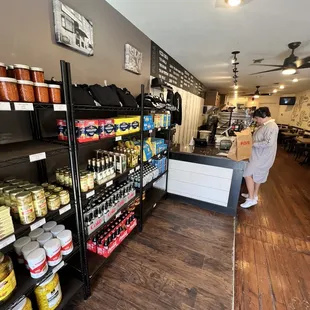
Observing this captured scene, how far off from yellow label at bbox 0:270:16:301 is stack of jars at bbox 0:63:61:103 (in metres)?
0.94

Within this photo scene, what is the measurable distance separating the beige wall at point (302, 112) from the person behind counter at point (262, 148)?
7.20m

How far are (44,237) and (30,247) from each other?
Answer: 0.09 meters

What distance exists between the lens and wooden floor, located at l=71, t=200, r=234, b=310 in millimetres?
1426

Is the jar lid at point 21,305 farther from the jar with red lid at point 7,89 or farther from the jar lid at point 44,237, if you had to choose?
the jar with red lid at point 7,89

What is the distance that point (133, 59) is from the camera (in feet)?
7.47

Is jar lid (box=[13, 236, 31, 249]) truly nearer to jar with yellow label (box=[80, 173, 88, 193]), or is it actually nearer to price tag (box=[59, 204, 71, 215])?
price tag (box=[59, 204, 71, 215])

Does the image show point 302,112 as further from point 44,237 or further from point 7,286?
point 7,286

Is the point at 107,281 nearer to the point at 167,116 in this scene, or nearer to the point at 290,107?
the point at 167,116

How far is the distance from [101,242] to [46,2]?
203cm

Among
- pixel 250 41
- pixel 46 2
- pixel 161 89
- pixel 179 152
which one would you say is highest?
pixel 250 41

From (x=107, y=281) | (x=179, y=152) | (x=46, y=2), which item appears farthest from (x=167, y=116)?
(x=107, y=281)

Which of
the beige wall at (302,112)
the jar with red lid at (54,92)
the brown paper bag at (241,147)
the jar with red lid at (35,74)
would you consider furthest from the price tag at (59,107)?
the beige wall at (302,112)

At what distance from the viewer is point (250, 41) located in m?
2.60

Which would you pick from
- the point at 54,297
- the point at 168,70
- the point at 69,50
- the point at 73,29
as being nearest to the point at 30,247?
the point at 54,297
